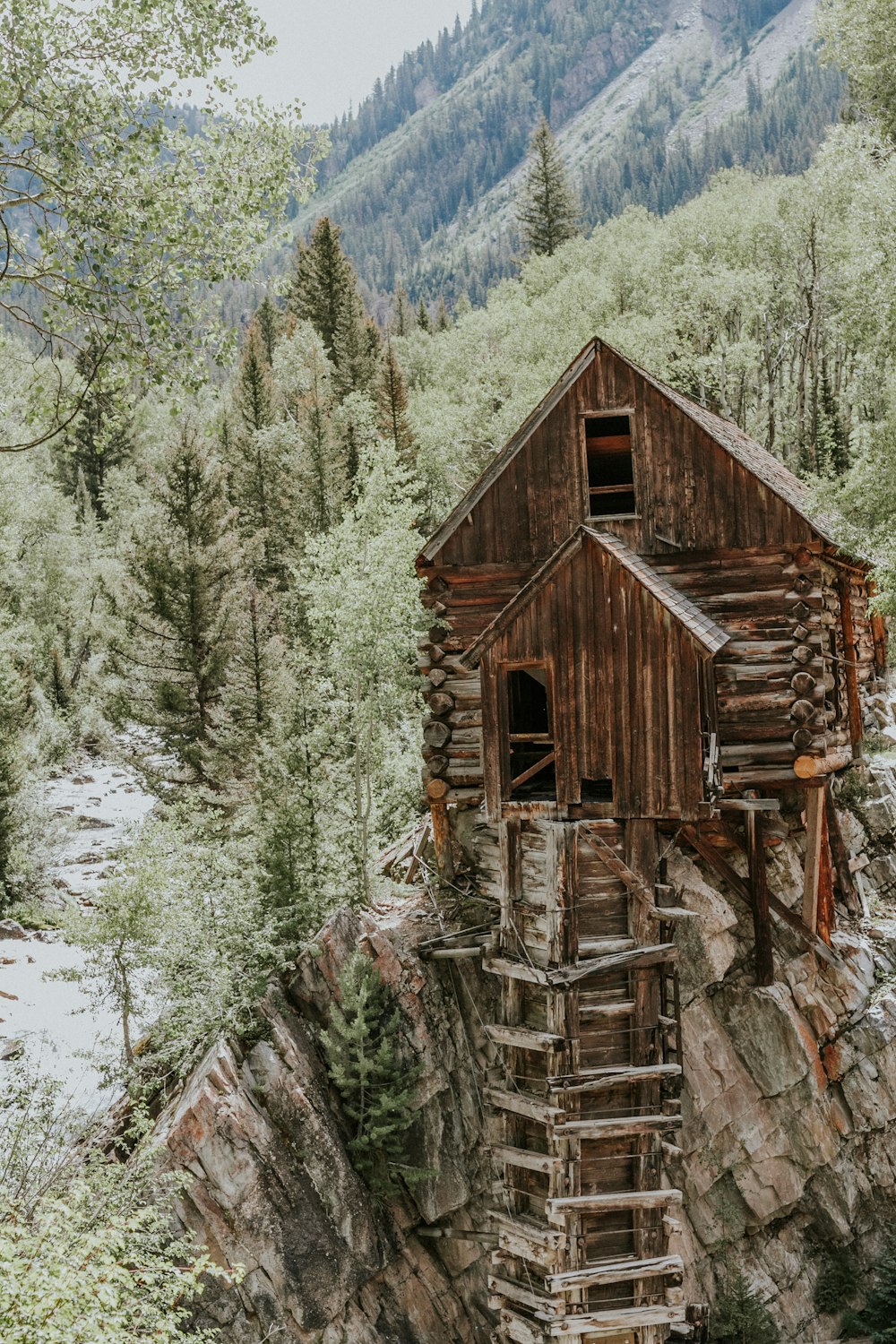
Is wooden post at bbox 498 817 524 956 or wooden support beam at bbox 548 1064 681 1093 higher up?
wooden post at bbox 498 817 524 956

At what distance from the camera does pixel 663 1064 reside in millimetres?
13812

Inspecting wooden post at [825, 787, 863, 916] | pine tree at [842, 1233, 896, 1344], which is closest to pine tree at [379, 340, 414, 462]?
wooden post at [825, 787, 863, 916]

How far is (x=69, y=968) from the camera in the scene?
1630cm

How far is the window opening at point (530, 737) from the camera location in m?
14.6

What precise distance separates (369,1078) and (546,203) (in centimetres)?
5282

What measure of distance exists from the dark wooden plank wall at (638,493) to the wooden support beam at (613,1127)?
28.1ft

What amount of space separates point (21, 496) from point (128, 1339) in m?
29.3

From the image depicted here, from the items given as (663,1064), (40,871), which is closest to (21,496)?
(40,871)

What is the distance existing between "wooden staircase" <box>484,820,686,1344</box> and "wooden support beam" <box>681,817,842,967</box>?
1.81 m

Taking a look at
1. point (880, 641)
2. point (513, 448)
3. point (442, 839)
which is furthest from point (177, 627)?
point (880, 641)

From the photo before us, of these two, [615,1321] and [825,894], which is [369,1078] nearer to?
[615,1321]

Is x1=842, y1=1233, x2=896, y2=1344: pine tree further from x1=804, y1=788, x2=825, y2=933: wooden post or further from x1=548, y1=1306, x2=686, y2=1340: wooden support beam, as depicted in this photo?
x1=804, y1=788, x2=825, y2=933: wooden post

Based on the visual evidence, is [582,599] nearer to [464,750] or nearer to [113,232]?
[464,750]

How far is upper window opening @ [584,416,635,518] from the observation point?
52.1ft
